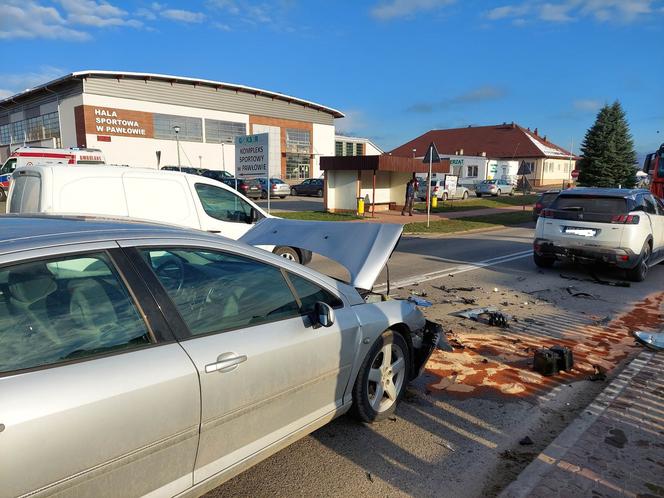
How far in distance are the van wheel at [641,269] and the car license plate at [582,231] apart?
898 millimetres

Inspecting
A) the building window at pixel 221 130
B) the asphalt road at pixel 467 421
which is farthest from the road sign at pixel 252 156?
the building window at pixel 221 130

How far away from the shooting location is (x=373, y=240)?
149 inches

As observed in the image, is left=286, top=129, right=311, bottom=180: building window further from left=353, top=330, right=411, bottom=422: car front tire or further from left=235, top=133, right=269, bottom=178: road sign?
left=353, top=330, right=411, bottom=422: car front tire

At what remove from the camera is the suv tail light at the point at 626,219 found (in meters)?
8.41

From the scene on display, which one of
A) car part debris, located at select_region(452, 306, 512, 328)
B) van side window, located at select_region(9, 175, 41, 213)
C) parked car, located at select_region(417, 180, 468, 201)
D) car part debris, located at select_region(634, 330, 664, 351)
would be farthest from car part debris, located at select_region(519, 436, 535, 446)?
parked car, located at select_region(417, 180, 468, 201)

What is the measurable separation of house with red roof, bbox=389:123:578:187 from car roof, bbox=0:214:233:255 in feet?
182

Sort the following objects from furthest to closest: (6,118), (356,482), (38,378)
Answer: (6,118) → (356,482) → (38,378)

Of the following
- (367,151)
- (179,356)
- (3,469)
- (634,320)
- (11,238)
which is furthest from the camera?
(367,151)

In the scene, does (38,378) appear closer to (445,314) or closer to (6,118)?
(445,314)

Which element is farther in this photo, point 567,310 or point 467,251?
point 467,251

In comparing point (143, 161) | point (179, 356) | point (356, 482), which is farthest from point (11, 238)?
point (143, 161)

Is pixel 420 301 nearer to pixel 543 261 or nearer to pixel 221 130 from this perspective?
pixel 543 261

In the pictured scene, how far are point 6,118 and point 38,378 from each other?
6365 centimetres

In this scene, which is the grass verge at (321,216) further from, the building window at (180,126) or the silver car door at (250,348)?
the building window at (180,126)
